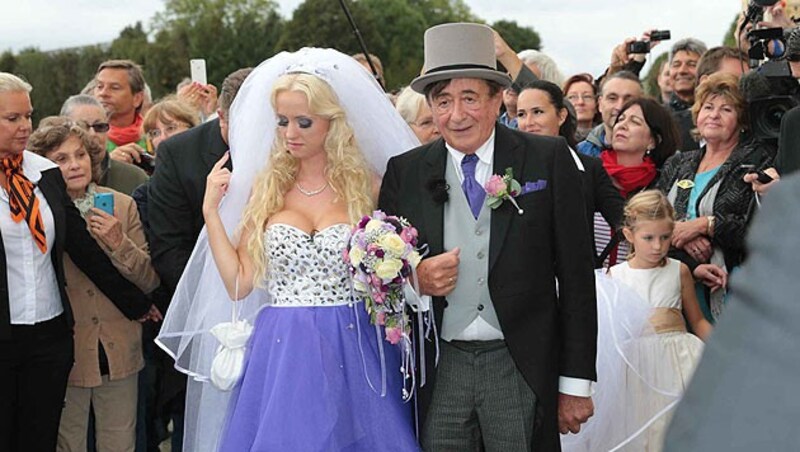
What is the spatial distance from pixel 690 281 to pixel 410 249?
8.01 ft

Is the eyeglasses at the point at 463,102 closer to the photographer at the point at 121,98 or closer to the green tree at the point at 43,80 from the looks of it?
the photographer at the point at 121,98

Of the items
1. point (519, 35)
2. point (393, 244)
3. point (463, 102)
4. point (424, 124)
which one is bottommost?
point (519, 35)

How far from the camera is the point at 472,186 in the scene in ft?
13.2

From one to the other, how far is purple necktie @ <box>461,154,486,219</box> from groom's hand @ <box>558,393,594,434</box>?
2.62 feet

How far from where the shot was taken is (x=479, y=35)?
422 centimetres

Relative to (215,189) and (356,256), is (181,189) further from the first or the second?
(356,256)

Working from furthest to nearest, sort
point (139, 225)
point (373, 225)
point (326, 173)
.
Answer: point (139, 225), point (326, 173), point (373, 225)

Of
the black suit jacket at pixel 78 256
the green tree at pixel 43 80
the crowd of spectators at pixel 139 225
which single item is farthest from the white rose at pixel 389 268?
the green tree at pixel 43 80

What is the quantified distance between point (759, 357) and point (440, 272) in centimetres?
308

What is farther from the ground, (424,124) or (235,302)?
(424,124)

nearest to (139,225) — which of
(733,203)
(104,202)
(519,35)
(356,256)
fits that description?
(104,202)

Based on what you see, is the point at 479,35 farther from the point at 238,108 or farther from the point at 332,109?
the point at 238,108

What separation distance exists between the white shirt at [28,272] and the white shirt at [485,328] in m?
2.28

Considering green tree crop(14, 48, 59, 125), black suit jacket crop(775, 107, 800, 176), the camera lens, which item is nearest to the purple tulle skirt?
black suit jacket crop(775, 107, 800, 176)
